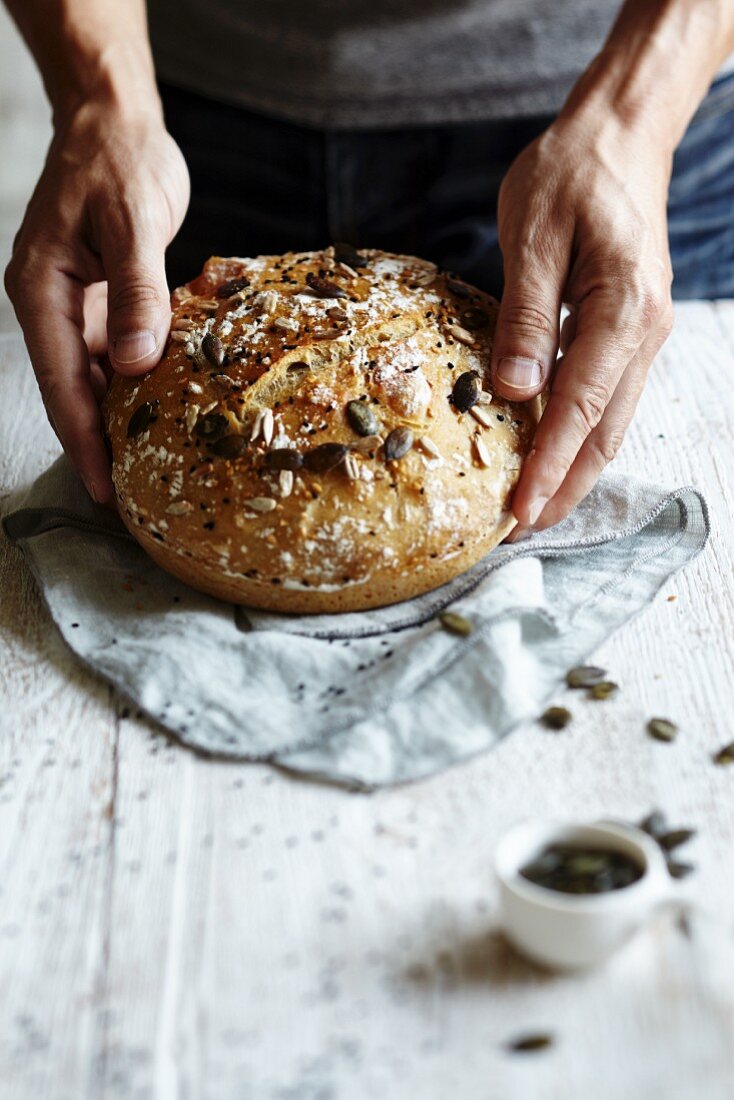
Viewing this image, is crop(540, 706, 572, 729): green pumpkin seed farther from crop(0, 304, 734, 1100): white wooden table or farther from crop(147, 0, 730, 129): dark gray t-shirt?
crop(147, 0, 730, 129): dark gray t-shirt

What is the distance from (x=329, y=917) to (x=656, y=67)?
160 cm

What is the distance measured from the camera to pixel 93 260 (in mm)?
1888

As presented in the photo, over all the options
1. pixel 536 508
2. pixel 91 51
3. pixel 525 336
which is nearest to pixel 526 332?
pixel 525 336

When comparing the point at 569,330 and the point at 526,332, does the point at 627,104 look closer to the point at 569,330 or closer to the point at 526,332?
the point at 569,330

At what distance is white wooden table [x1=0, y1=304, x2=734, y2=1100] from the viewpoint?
3.38 ft

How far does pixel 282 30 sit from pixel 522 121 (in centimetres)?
55

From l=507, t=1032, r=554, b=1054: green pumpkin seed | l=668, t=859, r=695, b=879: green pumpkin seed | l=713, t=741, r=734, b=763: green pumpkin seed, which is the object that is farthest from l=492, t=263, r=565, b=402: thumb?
l=507, t=1032, r=554, b=1054: green pumpkin seed

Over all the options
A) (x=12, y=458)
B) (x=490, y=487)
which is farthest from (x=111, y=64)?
(x=490, y=487)

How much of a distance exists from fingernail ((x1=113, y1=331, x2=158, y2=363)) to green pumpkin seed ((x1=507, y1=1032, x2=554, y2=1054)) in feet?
3.61

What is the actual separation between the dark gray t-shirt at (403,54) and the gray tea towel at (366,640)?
1005 millimetres

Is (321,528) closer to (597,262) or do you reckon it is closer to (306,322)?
(306,322)

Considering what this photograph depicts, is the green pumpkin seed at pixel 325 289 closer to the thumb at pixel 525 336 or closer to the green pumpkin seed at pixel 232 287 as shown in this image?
the green pumpkin seed at pixel 232 287

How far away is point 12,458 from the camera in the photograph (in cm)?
212

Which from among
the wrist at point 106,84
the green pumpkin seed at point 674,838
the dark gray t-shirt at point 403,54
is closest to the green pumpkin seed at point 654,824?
the green pumpkin seed at point 674,838
